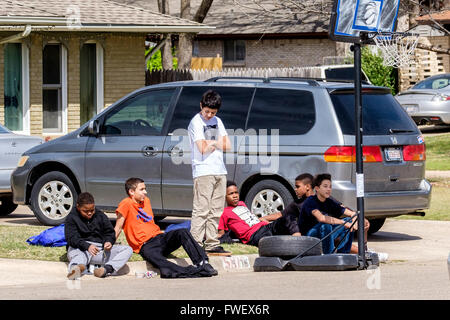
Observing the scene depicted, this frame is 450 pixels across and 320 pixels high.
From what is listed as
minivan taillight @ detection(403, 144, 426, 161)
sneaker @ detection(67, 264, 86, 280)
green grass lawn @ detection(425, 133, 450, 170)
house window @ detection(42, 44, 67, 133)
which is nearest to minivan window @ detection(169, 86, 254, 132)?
minivan taillight @ detection(403, 144, 426, 161)

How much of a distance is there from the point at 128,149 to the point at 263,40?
104 ft

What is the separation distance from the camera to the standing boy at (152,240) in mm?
10328

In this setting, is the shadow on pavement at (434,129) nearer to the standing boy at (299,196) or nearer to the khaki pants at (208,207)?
the standing boy at (299,196)

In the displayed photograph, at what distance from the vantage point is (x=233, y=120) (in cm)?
1291

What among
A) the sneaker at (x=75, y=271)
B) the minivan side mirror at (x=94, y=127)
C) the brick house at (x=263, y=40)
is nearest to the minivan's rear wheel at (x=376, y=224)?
the minivan side mirror at (x=94, y=127)

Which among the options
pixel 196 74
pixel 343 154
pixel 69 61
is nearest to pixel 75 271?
pixel 343 154

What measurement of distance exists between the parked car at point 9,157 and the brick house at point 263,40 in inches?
1101

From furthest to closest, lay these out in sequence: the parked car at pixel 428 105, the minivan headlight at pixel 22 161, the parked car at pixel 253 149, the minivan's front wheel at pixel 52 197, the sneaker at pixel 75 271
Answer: the parked car at pixel 428 105 → the minivan headlight at pixel 22 161 → the minivan's front wheel at pixel 52 197 → the parked car at pixel 253 149 → the sneaker at pixel 75 271

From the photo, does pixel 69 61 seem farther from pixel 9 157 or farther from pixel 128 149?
pixel 128 149

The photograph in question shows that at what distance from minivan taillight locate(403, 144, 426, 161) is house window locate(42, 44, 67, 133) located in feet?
38.3

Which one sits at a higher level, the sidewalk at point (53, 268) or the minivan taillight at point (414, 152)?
the minivan taillight at point (414, 152)
